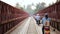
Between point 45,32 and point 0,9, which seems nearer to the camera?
point 45,32

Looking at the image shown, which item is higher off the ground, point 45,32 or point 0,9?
point 0,9

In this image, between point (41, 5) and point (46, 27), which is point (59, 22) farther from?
point (41, 5)

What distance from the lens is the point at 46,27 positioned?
9930 millimetres

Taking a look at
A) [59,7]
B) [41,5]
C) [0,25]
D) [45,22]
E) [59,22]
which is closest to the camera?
[45,22]

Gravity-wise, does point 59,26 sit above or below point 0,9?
below

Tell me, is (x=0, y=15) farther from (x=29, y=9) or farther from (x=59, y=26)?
(x=29, y=9)

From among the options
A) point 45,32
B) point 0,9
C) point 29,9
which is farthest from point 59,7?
point 29,9

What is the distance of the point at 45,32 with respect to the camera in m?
10.0

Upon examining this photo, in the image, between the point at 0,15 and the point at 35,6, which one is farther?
the point at 35,6

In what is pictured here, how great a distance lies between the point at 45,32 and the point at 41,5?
118m

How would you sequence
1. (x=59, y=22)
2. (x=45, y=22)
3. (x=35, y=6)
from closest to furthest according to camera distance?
(x=45, y=22) → (x=59, y=22) → (x=35, y=6)

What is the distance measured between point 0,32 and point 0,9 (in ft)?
4.93

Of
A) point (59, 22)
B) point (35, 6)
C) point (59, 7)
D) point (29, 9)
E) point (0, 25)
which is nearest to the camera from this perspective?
point (0, 25)

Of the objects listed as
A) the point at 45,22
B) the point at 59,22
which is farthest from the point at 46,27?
the point at 59,22
